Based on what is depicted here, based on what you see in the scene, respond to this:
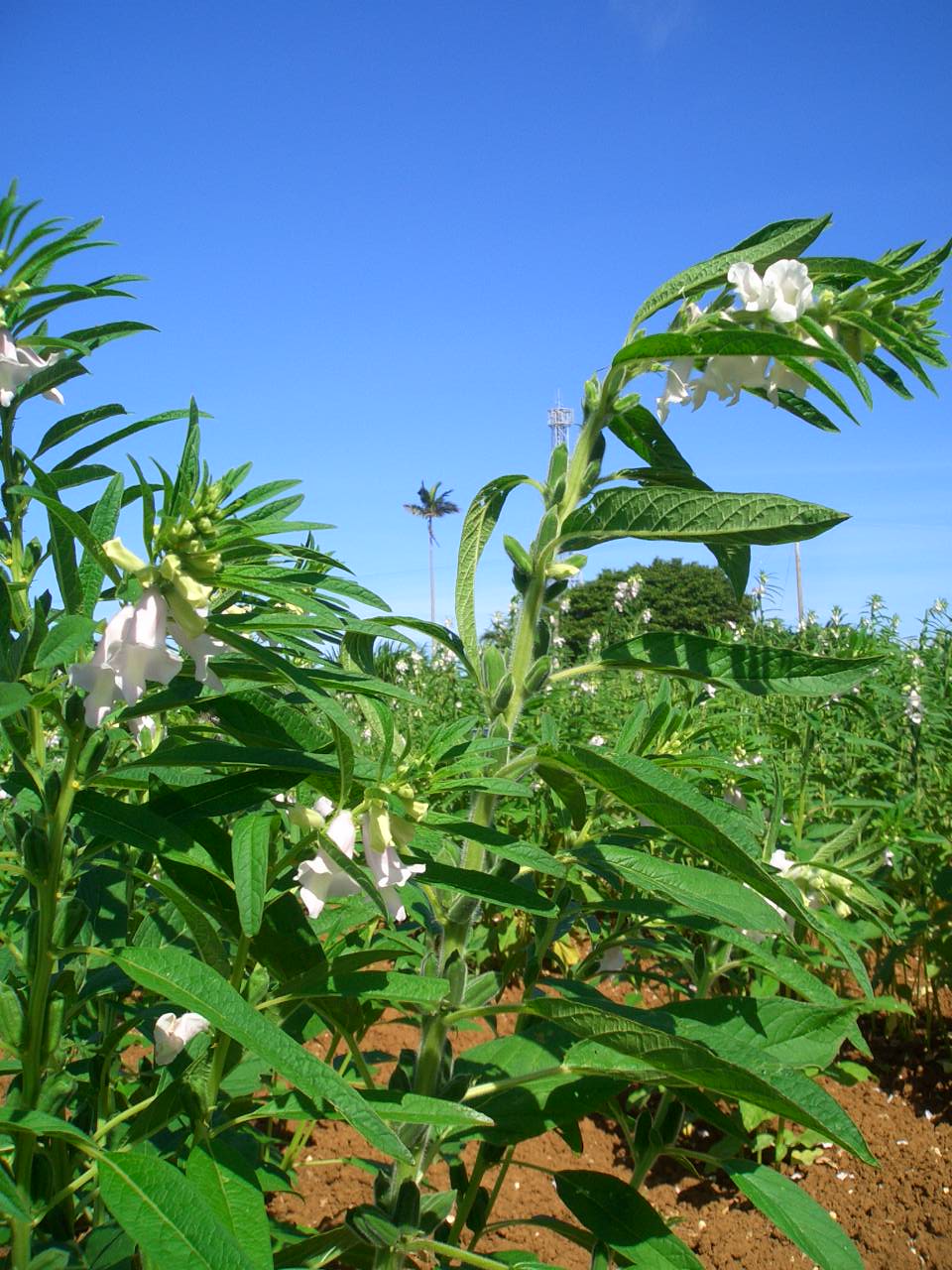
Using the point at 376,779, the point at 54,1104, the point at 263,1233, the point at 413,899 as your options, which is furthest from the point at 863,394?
the point at 54,1104

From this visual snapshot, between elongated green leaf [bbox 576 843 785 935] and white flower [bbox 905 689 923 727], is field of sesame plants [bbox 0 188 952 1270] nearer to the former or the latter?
elongated green leaf [bbox 576 843 785 935]

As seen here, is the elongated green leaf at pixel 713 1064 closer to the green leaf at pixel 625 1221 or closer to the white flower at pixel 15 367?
the green leaf at pixel 625 1221

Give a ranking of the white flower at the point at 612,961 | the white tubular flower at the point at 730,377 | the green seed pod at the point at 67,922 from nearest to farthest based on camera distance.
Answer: the green seed pod at the point at 67,922
the white tubular flower at the point at 730,377
the white flower at the point at 612,961

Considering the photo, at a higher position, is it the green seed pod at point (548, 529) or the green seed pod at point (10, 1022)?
the green seed pod at point (548, 529)

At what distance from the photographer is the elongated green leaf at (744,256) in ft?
4.43

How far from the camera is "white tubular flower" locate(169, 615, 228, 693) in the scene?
1.00 meters

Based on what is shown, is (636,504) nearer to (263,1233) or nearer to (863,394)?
(863,394)

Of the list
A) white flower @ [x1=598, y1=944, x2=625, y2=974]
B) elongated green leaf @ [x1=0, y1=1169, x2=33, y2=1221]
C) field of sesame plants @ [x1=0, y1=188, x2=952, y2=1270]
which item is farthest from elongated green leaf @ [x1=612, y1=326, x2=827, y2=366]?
white flower @ [x1=598, y1=944, x2=625, y2=974]

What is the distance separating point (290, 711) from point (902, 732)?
432cm

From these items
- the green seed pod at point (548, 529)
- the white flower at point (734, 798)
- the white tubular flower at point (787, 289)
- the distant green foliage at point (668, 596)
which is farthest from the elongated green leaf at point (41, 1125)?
the distant green foliage at point (668, 596)

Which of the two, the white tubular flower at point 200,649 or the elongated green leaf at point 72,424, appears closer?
the white tubular flower at point 200,649

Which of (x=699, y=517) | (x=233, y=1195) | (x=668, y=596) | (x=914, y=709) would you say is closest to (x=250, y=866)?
(x=233, y=1195)

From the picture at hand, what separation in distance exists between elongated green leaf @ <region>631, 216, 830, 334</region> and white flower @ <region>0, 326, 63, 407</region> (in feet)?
3.27

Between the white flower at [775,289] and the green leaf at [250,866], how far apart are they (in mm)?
967
